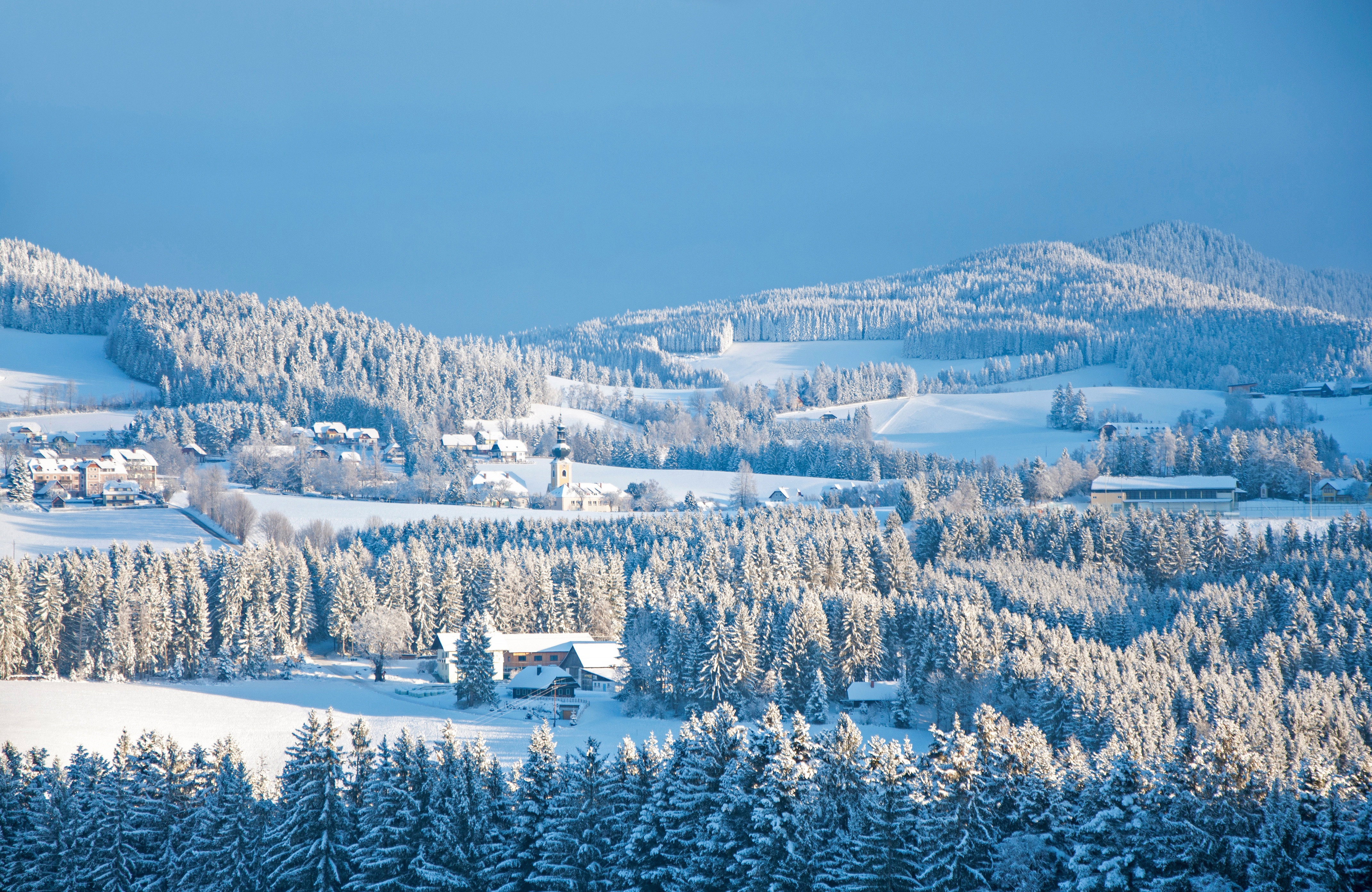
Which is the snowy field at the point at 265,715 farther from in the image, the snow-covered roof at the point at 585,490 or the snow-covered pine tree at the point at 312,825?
the snow-covered roof at the point at 585,490

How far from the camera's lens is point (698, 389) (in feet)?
618

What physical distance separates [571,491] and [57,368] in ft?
253

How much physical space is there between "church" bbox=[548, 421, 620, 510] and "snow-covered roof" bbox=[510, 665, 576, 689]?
139 ft

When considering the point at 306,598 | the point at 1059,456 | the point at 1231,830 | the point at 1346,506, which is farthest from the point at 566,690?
the point at 1059,456

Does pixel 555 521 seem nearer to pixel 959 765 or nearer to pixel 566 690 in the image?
pixel 566 690

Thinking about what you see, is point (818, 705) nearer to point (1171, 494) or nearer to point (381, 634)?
point (381, 634)

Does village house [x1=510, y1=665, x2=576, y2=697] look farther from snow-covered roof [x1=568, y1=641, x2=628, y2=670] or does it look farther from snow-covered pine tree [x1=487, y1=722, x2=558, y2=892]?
snow-covered pine tree [x1=487, y1=722, x2=558, y2=892]

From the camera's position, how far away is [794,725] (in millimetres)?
33031

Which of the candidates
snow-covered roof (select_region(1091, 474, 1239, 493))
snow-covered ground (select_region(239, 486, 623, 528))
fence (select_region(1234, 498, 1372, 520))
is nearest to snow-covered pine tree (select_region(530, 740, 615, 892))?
snow-covered ground (select_region(239, 486, 623, 528))

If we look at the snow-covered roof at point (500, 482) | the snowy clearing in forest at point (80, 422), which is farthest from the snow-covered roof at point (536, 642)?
the snowy clearing in forest at point (80, 422)

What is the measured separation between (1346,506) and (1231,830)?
219ft

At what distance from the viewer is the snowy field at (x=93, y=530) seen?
247 feet

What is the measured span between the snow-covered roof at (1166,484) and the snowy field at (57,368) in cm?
10271

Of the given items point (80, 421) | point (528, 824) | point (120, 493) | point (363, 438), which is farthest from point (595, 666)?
point (80, 421)
